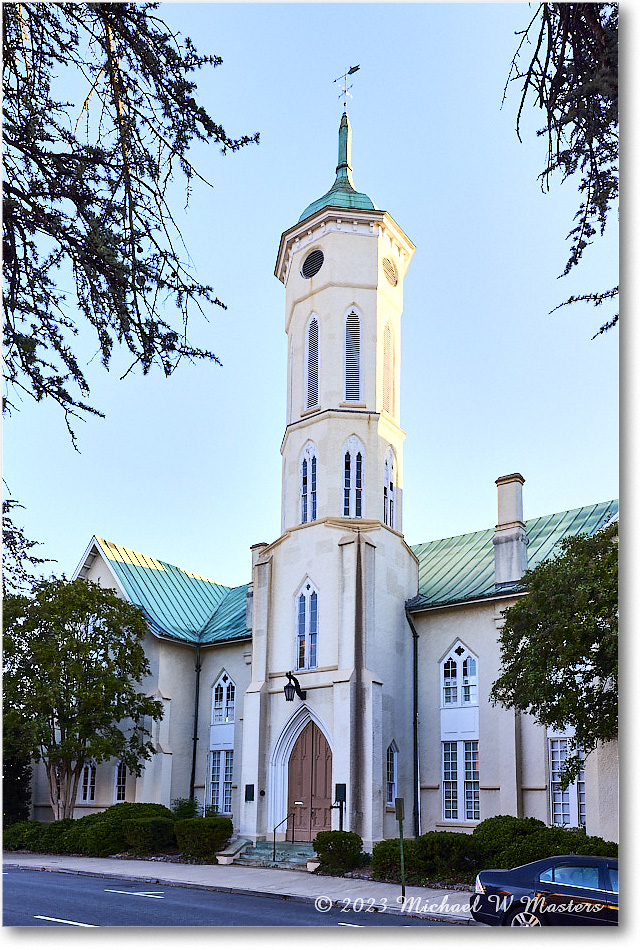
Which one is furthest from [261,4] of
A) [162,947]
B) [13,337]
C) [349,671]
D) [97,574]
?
[97,574]

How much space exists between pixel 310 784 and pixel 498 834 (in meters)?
6.77

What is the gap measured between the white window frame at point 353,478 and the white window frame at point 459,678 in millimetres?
4260

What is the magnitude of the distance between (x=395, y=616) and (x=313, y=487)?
408 cm

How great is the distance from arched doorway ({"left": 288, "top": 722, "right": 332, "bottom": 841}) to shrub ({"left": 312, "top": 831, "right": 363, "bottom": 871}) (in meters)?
2.37

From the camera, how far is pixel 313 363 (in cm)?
2600

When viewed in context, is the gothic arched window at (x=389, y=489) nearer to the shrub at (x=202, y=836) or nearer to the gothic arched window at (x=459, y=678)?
the gothic arched window at (x=459, y=678)

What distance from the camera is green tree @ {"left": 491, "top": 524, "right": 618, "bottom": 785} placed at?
14.3 meters

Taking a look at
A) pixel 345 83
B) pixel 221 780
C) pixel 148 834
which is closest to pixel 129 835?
pixel 148 834

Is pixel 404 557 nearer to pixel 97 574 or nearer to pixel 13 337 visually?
pixel 97 574

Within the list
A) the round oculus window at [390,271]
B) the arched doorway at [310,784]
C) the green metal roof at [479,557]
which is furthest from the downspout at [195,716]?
the round oculus window at [390,271]

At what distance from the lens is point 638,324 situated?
7.53 m

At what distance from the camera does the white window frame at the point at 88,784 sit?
28438 millimetres

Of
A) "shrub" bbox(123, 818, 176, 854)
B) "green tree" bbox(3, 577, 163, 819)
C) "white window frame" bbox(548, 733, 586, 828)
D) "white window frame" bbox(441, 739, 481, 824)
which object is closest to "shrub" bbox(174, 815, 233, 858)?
"shrub" bbox(123, 818, 176, 854)

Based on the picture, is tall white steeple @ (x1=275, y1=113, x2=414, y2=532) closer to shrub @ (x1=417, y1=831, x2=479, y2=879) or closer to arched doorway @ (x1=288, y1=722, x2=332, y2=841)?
arched doorway @ (x1=288, y1=722, x2=332, y2=841)
